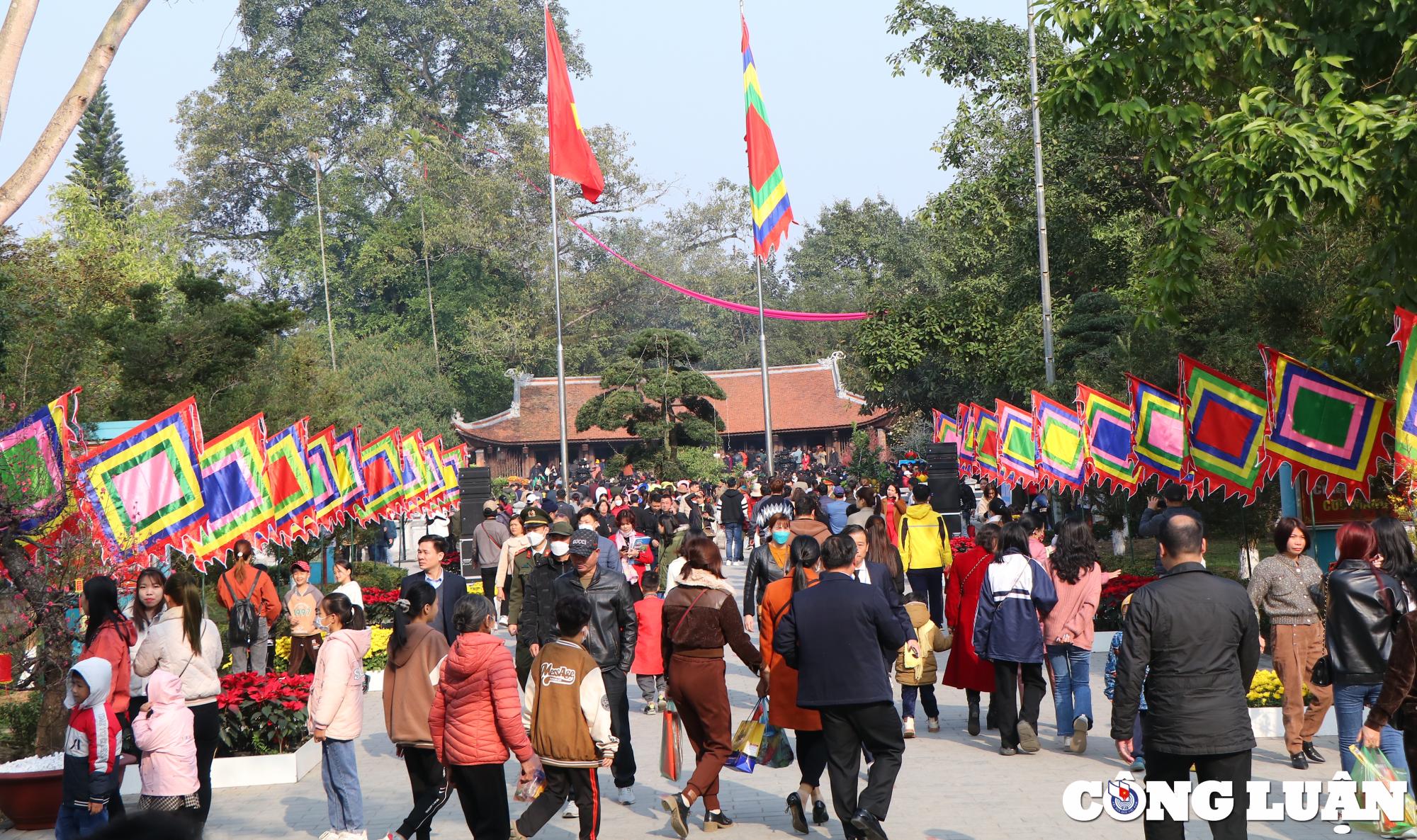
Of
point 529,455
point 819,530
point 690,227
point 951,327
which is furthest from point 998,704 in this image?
point 690,227

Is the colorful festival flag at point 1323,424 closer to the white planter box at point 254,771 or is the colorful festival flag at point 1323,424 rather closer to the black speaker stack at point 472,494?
the white planter box at point 254,771

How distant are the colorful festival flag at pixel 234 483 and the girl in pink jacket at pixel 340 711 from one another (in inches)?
175

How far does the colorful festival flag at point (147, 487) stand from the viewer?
9625 mm

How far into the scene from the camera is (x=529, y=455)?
50312 millimetres

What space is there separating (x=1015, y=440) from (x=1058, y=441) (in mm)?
2720

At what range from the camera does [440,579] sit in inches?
352

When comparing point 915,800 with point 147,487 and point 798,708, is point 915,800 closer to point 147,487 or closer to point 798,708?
point 798,708

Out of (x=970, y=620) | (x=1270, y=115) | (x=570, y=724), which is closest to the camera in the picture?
(x=570, y=724)

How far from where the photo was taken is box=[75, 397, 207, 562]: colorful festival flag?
9.62 metres

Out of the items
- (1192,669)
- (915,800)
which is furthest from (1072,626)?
(1192,669)

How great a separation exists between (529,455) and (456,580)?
41540 millimetres

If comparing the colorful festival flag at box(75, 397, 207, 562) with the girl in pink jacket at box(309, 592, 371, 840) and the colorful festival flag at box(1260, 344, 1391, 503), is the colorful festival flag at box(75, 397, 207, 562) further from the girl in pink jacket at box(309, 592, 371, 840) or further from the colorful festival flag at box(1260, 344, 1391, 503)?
the colorful festival flag at box(1260, 344, 1391, 503)

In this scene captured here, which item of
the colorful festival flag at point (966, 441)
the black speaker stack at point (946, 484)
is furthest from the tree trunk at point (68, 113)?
→ the colorful festival flag at point (966, 441)

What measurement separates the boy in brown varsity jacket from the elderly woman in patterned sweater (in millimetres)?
3901
